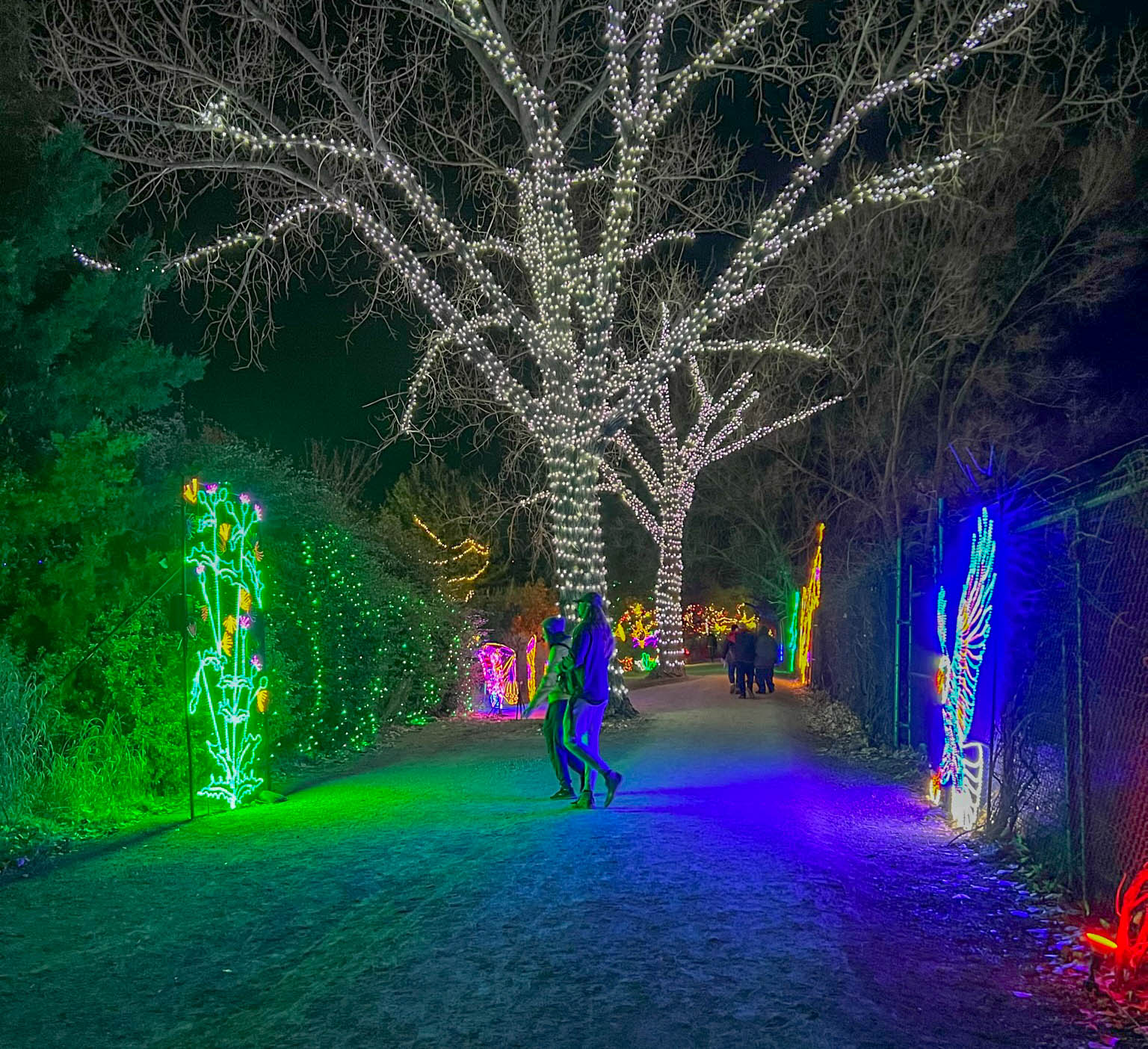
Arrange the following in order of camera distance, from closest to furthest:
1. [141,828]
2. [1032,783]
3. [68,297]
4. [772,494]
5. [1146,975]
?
[1146,975] → [1032,783] → [141,828] → [68,297] → [772,494]

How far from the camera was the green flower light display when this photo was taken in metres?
9.49

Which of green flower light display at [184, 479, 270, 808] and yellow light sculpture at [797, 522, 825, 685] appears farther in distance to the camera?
yellow light sculpture at [797, 522, 825, 685]

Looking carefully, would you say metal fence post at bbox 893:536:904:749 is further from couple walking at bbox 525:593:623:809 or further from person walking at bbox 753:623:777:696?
person walking at bbox 753:623:777:696

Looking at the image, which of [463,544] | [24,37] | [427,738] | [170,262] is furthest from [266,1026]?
[463,544]

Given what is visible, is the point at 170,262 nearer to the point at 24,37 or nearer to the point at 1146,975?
the point at 24,37

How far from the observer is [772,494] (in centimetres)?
3775

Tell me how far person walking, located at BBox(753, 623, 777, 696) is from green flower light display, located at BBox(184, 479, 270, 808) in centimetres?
1539

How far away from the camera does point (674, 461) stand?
2916cm

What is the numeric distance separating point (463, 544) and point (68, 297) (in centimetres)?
2807

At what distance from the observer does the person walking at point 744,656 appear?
23406 millimetres

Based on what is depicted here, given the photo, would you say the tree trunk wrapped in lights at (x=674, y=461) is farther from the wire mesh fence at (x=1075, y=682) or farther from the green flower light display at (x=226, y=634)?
the wire mesh fence at (x=1075, y=682)

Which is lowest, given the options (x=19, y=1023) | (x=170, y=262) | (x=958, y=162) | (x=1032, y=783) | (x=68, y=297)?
(x=19, y=1023)

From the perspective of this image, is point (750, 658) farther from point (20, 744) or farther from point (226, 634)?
point (20, 744)

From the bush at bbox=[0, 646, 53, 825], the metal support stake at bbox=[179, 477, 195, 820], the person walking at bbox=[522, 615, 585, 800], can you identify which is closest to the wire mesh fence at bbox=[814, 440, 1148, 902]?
the person walking at bbox=[522, 615, 585, 800]
